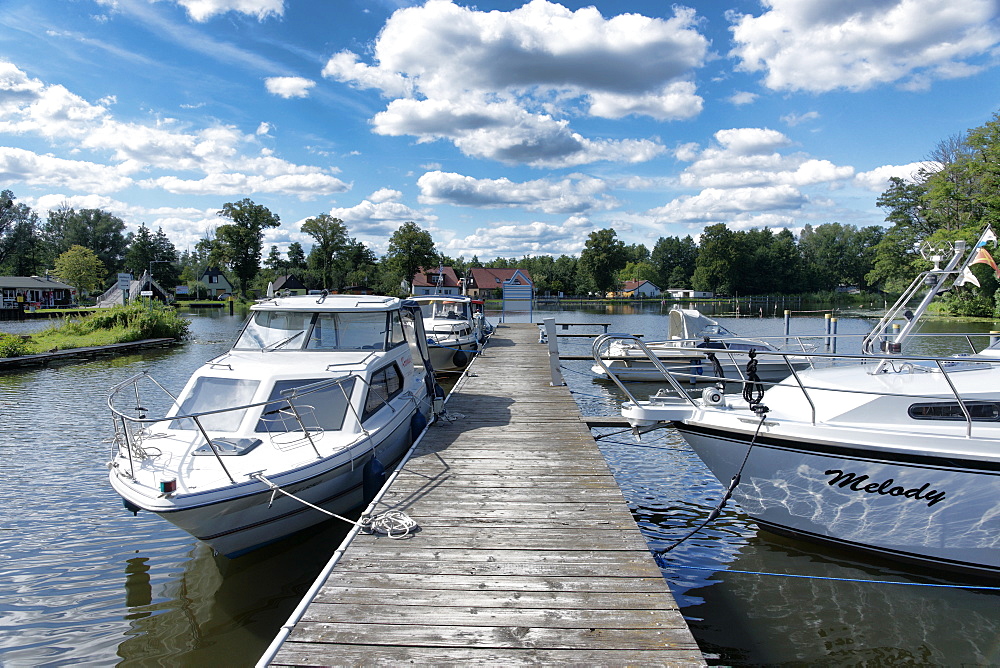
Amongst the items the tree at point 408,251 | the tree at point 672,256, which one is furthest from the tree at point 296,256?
the tree at point 672,256

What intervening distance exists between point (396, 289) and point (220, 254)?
25502 millimetres

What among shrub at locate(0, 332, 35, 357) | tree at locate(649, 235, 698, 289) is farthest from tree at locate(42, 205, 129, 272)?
tree at locate(649, 235, 698, 289)

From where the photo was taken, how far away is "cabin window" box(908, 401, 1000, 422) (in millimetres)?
6406

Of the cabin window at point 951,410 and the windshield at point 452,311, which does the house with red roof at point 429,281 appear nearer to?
the windshield at point 452,311

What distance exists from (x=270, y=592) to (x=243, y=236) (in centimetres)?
8428

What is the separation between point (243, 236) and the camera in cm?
8144

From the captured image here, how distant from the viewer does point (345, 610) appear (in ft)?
13.1

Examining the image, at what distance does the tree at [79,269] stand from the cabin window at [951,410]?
86.2 metres

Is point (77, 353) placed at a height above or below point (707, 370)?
below

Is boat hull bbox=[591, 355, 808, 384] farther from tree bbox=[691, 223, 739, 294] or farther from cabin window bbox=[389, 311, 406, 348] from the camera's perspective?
tree bbox=[691, 223, 739, 294]

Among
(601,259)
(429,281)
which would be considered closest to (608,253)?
(601,259)

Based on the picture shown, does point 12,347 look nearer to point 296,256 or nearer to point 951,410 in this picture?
point 951,410

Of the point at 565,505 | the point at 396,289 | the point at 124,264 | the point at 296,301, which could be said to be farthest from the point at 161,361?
the point at 124,264

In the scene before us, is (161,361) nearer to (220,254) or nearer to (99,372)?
(99,372)
